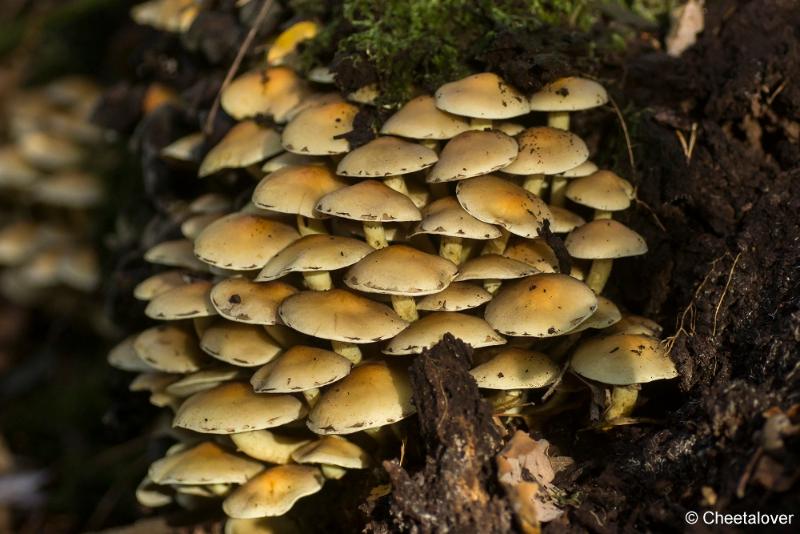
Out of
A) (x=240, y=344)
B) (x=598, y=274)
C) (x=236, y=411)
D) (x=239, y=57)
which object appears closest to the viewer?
(x=236, y=411)

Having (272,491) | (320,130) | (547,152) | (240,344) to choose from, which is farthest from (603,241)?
(272,491)

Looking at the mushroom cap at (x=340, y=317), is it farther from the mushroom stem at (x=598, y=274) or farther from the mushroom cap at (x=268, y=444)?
the mushroom stem at (x=598, y=274)

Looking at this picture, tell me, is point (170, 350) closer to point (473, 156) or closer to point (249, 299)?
point (249, 299)

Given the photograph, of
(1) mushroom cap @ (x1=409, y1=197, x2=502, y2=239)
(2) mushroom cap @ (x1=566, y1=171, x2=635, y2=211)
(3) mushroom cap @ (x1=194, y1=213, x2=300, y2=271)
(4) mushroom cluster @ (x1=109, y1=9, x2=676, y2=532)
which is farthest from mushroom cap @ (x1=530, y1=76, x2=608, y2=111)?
(3) mushroom cap @ (x1=194, y1=213, x2=300, y2=271)

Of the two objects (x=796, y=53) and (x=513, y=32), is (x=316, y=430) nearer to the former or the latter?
(x=513, y=32)


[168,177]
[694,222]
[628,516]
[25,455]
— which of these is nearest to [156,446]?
[168,177]

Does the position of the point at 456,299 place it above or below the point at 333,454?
above

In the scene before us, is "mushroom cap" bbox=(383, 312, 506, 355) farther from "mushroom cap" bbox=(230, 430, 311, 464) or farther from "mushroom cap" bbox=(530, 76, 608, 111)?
"mushroom cap" bbox=(530, 76, 608, 111)
